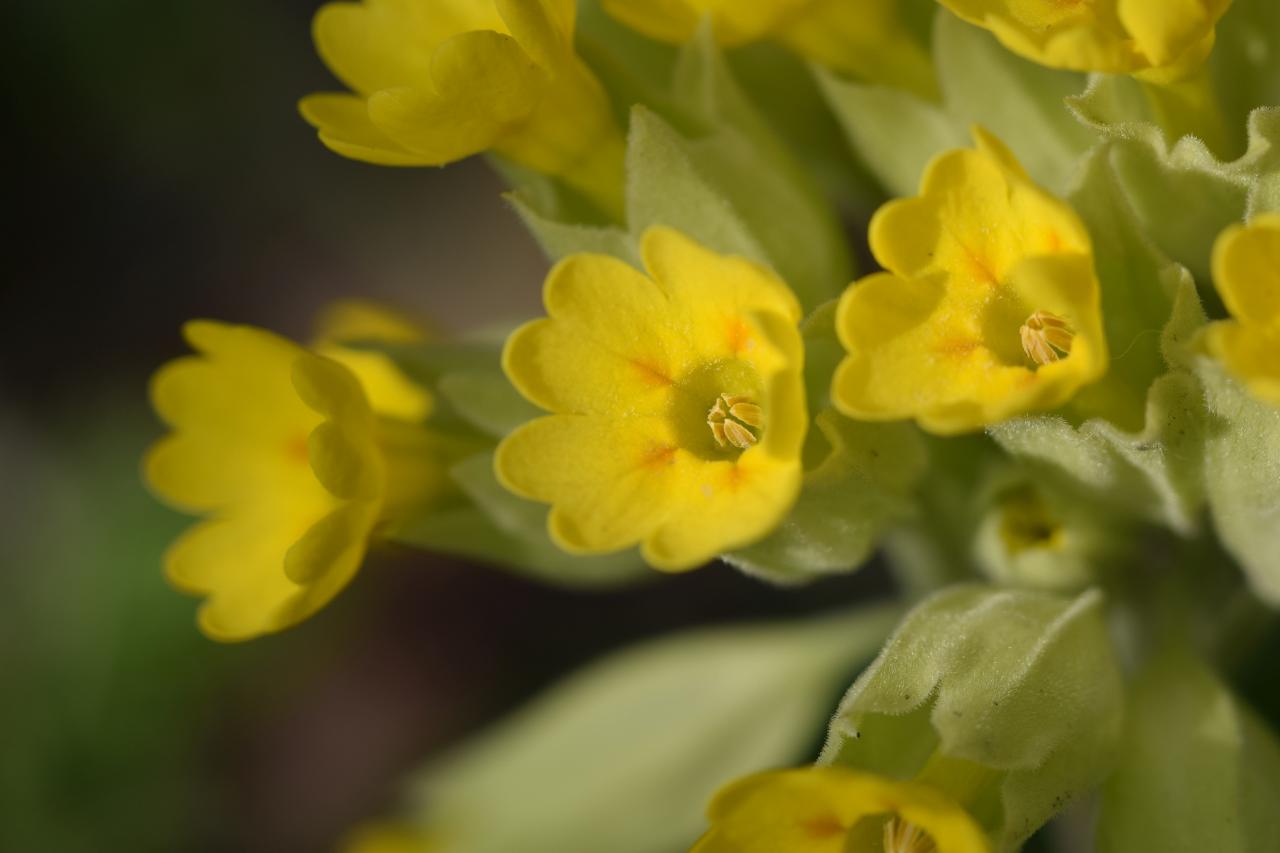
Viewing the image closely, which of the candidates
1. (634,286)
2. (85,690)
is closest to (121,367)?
(85,690)

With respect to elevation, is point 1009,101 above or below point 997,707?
above

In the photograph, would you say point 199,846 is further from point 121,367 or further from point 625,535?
point 625,535

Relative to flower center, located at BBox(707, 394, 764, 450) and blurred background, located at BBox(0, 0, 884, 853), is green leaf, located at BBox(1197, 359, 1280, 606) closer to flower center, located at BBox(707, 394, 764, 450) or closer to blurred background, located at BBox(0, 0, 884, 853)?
flower center, located at BBox(707, 394, 764, 450)

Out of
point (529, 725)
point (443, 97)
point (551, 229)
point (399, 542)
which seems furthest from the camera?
point (529, 725)

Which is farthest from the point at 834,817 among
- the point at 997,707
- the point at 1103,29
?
the point at 1103,29

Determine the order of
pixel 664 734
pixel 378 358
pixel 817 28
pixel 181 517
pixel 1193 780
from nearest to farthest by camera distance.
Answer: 1. pixel 1193 780
2. pixel 817 28
3. pixel 378 358
4. pixel 664 734
5. pixel 181 517

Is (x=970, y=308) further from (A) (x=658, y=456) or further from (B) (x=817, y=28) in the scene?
(B) (x=817, y=28)

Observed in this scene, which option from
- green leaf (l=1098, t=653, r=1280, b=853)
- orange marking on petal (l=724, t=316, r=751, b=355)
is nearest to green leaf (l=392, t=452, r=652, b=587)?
orange marking on petal (l=724, t=316, r=751, b=355)
